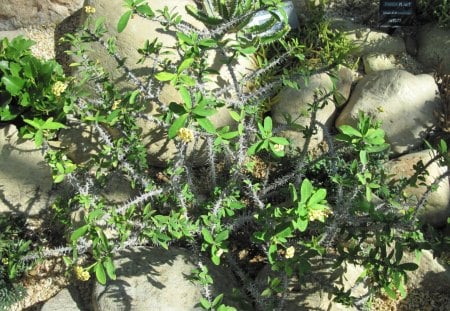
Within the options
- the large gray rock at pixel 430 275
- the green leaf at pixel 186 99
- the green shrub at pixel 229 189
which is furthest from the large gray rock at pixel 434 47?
the green leaf at pixel 186 99

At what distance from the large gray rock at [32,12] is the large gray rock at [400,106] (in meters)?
2.81

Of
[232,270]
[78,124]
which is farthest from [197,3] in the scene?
[232,270]

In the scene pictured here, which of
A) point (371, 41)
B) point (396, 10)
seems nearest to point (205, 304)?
point (371, 41)

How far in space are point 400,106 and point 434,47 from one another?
88 cm

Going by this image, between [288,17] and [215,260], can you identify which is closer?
[215,260]

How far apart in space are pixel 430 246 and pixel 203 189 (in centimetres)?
179

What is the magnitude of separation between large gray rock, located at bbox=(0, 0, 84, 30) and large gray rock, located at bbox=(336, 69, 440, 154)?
281 centimetres

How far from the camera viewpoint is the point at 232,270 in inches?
126

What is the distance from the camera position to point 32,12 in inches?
179

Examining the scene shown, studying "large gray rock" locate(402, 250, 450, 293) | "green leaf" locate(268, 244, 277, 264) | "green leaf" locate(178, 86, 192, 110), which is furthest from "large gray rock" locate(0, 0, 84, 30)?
"large gray rock" locate(402, 250, 450, 293)

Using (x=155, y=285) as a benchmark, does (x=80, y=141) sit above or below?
above

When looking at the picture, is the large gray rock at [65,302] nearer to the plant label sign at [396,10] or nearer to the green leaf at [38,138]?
the green leaf at [38,138]

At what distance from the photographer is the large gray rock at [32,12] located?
4.51 meters

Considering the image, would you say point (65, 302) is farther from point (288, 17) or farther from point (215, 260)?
point (288, 17)
